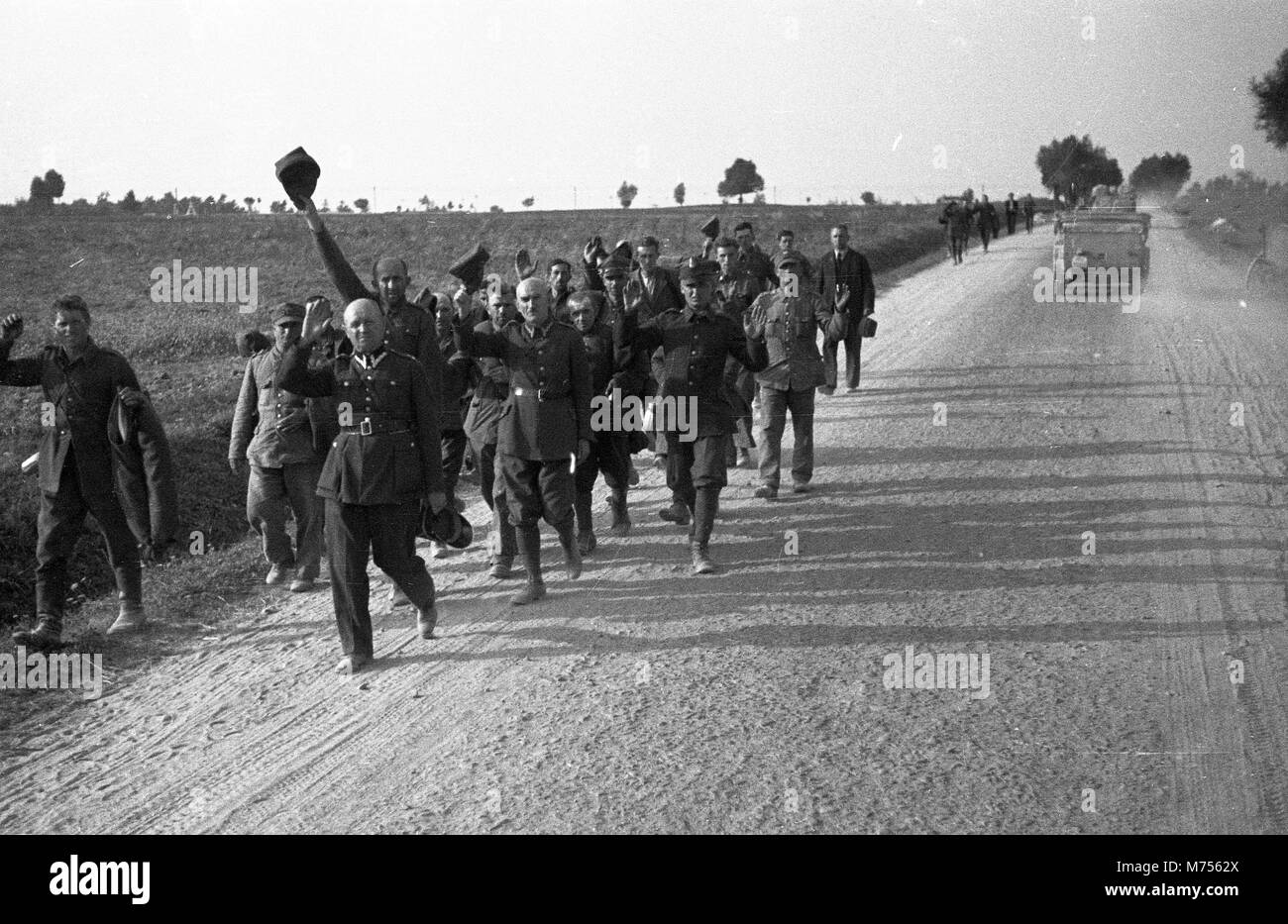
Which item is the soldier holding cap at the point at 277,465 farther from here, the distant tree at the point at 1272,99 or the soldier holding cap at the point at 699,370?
the distant tree at the point at 1272,99

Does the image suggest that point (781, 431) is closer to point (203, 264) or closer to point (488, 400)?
point (488, 400)

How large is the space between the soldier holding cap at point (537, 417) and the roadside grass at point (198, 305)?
2.17 metres

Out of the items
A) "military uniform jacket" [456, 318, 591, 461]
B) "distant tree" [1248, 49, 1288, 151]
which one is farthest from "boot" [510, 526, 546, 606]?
"distant tree" [1248, 49, 1288, 151]

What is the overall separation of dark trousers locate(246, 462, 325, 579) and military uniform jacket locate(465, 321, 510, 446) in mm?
1169

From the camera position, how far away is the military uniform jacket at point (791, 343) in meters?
11.6

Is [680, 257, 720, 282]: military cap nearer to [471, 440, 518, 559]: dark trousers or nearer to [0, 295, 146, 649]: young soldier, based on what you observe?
[471, 440, 518, 559]: dark trousers

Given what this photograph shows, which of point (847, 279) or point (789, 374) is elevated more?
point (847, 279)

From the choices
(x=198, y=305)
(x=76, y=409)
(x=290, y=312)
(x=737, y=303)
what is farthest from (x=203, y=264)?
(x=76, y=409)

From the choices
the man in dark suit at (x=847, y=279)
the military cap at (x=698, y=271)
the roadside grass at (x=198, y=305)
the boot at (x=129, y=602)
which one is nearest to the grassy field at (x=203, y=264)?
the roadside grass at (x=198, y=305)

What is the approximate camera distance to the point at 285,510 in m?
9.98

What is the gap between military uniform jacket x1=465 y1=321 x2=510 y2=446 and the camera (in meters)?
9.43

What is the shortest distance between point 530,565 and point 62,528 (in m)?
2.97

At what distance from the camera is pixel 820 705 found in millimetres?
7059
